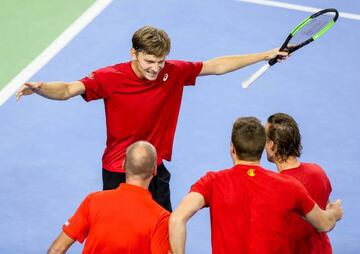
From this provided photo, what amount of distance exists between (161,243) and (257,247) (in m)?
0.75

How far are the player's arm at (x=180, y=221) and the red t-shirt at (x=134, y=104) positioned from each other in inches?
70.5

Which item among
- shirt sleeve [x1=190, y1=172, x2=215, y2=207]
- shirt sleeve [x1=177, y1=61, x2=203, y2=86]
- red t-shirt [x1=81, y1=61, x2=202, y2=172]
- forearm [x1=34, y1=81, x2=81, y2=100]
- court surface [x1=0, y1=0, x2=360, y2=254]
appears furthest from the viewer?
court surface [x1=0, y1=0, x2=360, y2=254]

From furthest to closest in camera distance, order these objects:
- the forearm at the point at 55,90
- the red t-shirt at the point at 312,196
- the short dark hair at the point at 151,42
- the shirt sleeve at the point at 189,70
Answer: the shirt sleeve at the point at 189,70 < the short dark hair at the point at 151,42 < the forearm at the point at 55,90 < the red t-shirt at the point at 312,196

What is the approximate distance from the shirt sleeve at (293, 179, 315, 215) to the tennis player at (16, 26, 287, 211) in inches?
78.6

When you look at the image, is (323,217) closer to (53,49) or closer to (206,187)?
(206,187)

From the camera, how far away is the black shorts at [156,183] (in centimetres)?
886

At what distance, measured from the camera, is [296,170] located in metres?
7.80

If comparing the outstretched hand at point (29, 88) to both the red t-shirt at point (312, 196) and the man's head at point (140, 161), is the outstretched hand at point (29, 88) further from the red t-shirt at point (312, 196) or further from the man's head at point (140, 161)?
the red t-shirt at point (312, 196)

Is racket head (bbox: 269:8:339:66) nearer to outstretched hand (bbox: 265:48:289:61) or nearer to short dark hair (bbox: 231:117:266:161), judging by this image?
outstretched hand (bbox: 265:48:289:61)

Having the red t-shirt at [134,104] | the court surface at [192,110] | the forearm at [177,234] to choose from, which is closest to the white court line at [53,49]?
the court surface at [192,110]

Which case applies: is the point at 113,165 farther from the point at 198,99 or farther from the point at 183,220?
the point at 198,99

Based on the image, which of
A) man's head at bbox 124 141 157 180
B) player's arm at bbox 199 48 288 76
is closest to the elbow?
man's head at bbox 124 141 157 180

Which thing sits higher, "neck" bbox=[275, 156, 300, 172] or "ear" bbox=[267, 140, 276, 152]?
"ear" bbox=[267, 140, 276, 152]

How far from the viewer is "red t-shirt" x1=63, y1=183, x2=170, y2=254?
6992mm
